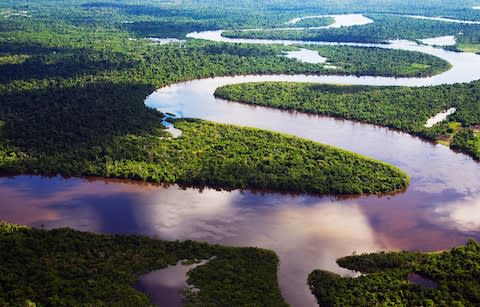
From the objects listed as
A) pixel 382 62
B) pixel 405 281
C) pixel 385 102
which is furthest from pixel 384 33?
pixel 405 281

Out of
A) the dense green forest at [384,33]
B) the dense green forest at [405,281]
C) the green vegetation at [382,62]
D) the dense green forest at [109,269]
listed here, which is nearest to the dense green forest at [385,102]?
the green vegetation at [382,62]

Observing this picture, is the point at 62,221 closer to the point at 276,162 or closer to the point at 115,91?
the point at 276,162

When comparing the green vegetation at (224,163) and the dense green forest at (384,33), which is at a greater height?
the dense green forest at (384,33)

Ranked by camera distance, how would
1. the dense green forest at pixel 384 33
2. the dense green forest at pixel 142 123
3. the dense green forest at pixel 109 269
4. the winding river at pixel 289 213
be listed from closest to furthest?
the dense green forest at pixel 109 269 → the winding river at pixel 289 213 → the dense green forest at pixel 142 123 → the dense green forest at pixel 384 33

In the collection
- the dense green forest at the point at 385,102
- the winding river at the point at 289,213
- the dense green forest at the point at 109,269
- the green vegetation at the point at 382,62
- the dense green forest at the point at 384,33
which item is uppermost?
the dense green forest at the point at 384,33

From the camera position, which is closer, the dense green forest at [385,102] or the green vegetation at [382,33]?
the dense green forest at [385,102]

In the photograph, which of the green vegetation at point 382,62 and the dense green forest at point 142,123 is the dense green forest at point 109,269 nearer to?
the dense green forest at point 142,123

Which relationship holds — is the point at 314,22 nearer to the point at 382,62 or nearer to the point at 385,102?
the point at 382,62
